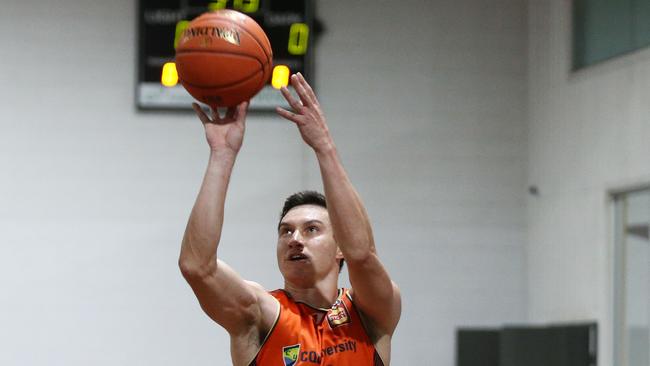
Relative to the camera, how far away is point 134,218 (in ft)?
28.5

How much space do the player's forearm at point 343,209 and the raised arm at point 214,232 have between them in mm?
286

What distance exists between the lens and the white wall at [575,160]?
778 cm

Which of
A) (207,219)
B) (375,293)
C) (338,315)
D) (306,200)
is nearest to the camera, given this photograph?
(207,219)

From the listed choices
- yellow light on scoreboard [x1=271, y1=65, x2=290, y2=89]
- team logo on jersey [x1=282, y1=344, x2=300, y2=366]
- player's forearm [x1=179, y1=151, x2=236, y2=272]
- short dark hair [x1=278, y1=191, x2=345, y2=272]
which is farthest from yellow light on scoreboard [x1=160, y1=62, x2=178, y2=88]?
player's forearm [x1=179, y1=151, x2=236, y2=272]

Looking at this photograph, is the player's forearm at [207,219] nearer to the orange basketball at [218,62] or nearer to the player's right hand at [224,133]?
the player's right hand at [224,133]

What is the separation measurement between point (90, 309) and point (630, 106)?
4.27m

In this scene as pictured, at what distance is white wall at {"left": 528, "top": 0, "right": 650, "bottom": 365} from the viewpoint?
7.78 metres

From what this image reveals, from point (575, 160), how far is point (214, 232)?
18.4 ft

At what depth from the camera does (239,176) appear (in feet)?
29.0

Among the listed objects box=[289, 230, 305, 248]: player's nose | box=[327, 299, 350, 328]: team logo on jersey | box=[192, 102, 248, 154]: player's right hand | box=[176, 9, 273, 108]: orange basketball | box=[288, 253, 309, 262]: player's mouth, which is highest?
box=[176, 9, 273, 108]: orange basketball

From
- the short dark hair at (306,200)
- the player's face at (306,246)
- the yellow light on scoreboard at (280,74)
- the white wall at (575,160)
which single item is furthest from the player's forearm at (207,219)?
the yellow light on scoreboard at (280,74)

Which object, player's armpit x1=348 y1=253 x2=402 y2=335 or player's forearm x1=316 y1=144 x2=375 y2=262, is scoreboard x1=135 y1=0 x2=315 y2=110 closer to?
player's armpit x1=348 y1=253 x2=402 y2=335

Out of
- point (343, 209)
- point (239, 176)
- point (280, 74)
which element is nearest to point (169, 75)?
point (280, 74)

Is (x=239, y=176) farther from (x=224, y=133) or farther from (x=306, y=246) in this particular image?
(x=224, y=133)
